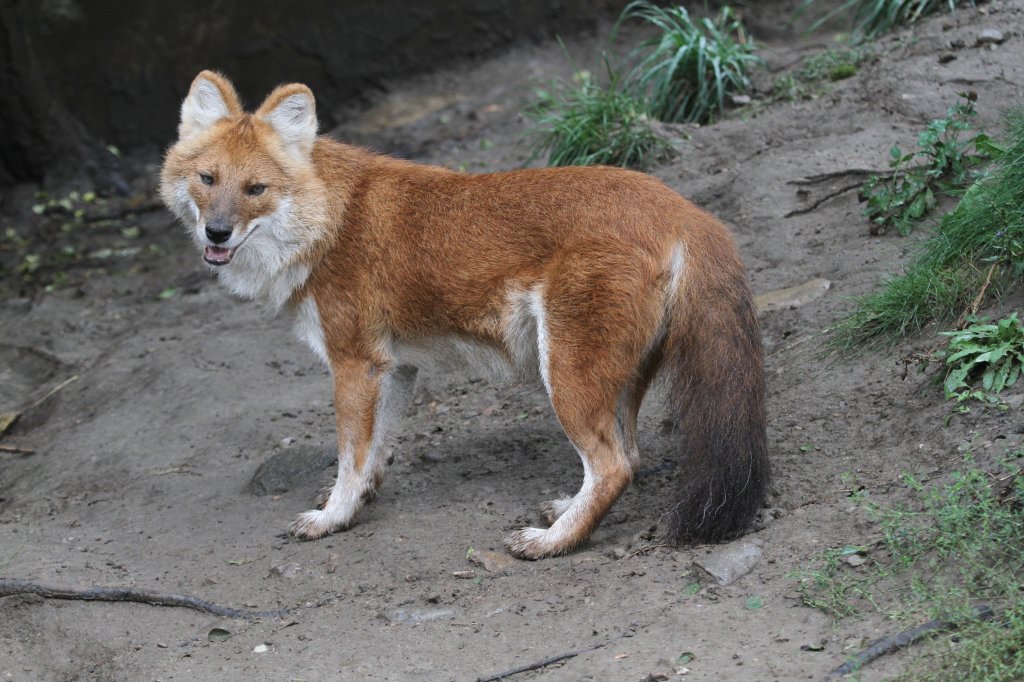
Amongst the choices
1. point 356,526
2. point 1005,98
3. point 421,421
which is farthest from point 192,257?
point 1005,98

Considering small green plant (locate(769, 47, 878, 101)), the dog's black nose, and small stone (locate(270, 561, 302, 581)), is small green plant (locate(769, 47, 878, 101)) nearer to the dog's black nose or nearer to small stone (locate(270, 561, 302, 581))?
the dog's black nose

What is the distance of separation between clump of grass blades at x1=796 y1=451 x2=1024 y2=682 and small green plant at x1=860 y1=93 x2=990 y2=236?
2.41 metres

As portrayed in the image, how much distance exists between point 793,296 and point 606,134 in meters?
2.46

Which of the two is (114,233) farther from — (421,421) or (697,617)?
(697,617)

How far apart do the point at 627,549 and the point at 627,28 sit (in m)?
8.04

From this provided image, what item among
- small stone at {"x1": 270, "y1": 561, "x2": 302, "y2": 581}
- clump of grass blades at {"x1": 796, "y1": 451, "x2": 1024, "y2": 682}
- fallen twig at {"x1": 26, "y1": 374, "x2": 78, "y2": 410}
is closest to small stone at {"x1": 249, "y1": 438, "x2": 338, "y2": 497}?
small stone at {"x1": 270, "y1": 561, "x2": 302, "y2": 581}

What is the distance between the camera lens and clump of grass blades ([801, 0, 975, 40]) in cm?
900

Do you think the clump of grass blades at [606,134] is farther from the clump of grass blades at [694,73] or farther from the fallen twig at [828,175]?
the fallen twig at [828,175]

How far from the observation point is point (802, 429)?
18.1 feet

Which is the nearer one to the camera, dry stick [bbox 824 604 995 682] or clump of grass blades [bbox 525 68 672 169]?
dry stick [bbox 824 604 995 682]

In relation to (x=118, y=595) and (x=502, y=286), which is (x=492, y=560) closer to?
(x=502, y=286)

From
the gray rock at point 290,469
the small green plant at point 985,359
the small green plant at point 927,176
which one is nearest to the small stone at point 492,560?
the gray rock at point 290,469

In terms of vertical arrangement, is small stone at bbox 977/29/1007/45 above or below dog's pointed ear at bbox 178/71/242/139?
below

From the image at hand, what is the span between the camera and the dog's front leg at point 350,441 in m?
5.66
